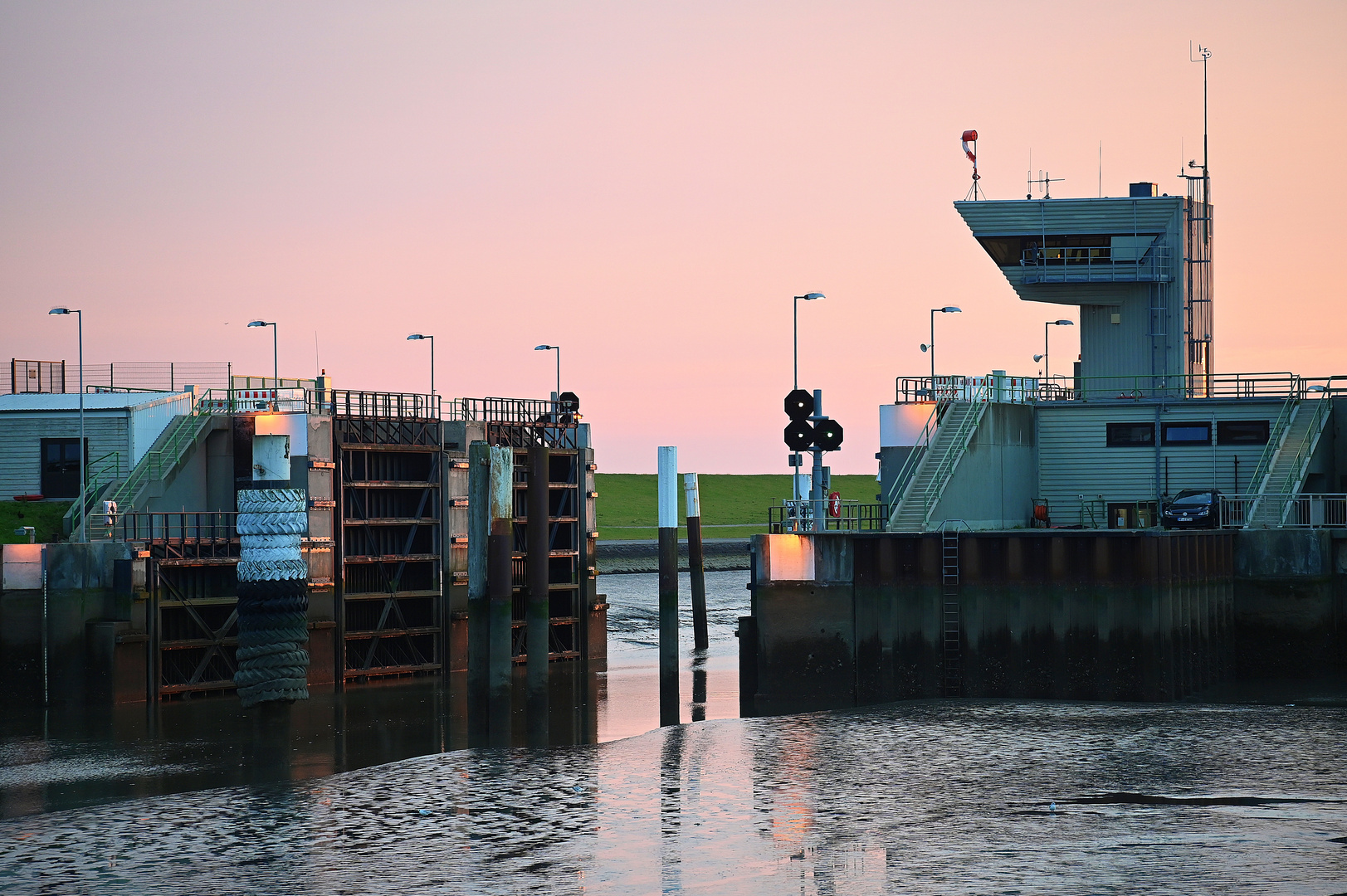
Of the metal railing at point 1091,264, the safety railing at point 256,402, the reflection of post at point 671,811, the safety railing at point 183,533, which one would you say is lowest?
the reflection of post at point 671,811

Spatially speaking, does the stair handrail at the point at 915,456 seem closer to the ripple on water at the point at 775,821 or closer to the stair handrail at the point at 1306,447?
the stair handrail at the point at 1306,447

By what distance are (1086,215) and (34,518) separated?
3580 centimetres

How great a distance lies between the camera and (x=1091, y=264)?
53.7 m

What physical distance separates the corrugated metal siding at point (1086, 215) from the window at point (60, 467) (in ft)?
105

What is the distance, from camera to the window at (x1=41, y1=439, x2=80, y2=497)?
51156 millimetres

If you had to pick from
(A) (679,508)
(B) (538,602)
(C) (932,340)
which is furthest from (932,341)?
(A) (679,508)

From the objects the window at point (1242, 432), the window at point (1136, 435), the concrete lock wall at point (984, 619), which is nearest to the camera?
the concrete lock wall at point (984, 619)

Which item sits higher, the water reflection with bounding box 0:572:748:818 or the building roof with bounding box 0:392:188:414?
the building roof with bounding box 0:392:188:414

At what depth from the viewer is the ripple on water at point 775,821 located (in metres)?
17.9

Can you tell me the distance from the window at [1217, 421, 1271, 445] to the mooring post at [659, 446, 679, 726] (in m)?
19.8

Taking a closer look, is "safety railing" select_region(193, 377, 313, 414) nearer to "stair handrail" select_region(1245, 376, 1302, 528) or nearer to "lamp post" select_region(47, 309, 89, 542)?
"lamp post" select_region(47, 309, 89, 542)

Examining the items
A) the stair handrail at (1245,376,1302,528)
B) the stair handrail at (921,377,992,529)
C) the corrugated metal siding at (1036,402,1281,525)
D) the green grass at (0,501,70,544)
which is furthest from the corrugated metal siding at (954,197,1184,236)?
the green grass at (0,501,70,544)

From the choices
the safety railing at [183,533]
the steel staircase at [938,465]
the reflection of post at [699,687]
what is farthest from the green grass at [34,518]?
the steel staircase at [938,465]

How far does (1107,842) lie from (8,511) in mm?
39934
